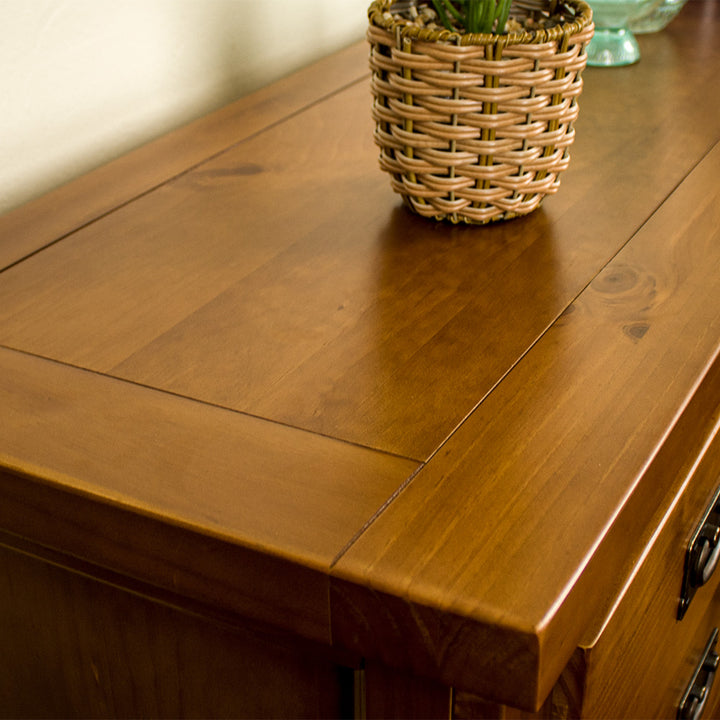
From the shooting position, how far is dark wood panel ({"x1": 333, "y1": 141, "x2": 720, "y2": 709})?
37 centimetres

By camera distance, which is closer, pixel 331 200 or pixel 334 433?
pixel 334 433

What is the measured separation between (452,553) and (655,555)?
18 centimetres

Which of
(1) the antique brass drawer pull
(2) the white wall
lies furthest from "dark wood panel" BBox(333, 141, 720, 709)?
(2) the white wall

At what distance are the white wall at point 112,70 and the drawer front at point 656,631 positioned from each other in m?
0.54

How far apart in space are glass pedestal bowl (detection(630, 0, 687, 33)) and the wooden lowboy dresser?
1.26ft

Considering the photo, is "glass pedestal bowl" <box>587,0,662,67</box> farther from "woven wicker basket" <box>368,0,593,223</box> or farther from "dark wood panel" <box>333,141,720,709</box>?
"dark wood panel" <box>333,141,720,709</box>

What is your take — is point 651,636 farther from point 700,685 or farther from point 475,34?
point 475,34

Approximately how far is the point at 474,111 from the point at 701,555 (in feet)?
1.02

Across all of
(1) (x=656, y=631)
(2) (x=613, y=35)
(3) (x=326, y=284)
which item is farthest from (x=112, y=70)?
(1) (x=656, y=631)

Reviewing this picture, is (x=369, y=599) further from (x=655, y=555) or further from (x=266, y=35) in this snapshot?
(x=266, y=35)

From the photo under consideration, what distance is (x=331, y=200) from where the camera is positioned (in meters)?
0.71

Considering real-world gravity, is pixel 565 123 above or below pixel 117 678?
above

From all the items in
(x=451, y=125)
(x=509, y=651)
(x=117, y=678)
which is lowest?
(x=117, y=678)

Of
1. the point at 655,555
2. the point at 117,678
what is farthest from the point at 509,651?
the point at 117,678
